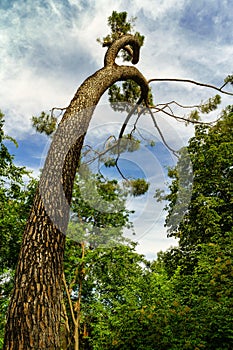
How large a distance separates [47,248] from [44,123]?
4.66 metres

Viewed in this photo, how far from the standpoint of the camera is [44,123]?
6.75 meters

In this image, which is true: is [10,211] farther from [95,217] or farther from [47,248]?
[47,248]

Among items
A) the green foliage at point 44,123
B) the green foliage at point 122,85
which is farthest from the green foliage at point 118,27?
the green foliage at point 44,123

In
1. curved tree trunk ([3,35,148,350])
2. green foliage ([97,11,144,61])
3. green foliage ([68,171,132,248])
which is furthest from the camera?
green foliage ([68,171,132,248])

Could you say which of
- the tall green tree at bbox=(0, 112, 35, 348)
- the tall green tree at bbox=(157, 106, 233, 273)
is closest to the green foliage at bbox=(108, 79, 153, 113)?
the tall green tree at bbox=(157, 106, 233, 273)

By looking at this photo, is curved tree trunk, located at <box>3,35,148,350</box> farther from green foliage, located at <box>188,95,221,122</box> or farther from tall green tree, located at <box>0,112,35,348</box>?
tall green tree, located at <box>0,112,35,348</box>

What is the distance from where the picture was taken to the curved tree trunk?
7.22 feet

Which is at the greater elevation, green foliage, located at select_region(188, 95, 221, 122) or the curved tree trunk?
green foliage, located at select_region(188, 95, 221, 122)

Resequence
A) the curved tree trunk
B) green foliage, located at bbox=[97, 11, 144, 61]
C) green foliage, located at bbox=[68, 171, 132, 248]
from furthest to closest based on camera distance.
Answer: green foliage, located at bbox=[68, 171, 132, 248], green foliage, located at bbox=[97, 11, 144, 61], the curved tree trunk

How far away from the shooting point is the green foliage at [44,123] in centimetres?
665

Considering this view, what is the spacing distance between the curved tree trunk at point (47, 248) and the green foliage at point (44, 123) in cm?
315

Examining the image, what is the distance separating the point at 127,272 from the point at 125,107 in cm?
496

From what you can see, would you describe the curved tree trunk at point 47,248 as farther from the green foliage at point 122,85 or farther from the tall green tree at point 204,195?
the tall green tree at point 204,195

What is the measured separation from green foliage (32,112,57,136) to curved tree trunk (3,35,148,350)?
315 cm
